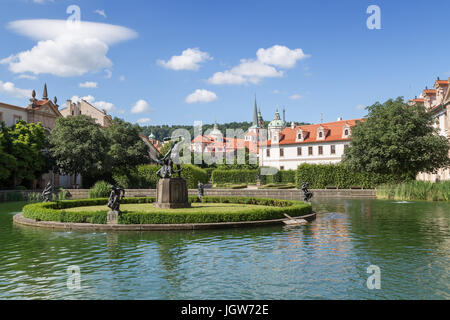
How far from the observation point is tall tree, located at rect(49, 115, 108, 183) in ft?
162

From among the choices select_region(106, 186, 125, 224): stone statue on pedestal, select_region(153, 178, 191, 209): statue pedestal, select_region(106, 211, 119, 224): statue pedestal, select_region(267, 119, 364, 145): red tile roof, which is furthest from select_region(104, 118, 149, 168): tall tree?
select_region(267, 119, 364, 145): red tile roof

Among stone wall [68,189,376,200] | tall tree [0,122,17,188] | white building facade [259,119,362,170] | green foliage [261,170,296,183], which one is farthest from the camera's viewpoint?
white building facade [259,119,362,170]

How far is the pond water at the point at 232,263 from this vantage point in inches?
380

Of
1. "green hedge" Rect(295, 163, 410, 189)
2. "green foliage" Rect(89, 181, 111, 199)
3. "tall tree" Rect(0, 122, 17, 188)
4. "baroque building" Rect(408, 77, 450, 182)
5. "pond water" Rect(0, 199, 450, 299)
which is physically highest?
"baroque building" Rect(408, 77, 450, 182)

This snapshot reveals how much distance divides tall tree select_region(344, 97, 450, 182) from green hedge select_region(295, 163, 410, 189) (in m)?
6.25

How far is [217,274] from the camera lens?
11.2m

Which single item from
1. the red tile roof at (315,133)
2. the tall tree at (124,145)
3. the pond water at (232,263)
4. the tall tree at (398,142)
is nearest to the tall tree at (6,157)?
the tall tree at (124,145)

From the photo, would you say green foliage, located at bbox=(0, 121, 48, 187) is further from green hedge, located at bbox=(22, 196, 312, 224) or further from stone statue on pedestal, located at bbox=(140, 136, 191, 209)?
stone statue on pedestal, located at bbox=(140, 136, 191, 209)

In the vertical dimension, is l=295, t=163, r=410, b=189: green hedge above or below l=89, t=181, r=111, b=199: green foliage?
above

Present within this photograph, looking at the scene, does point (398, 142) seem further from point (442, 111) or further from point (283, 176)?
point (283, 176)

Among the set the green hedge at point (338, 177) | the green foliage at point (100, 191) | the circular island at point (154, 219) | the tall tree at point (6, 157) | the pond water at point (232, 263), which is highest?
the tall tree at point (6, 157)

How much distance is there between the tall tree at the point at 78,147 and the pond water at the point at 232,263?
30.2 m

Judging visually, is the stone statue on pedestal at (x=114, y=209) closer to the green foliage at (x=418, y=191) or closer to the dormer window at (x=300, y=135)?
the green foliage at (x=418, y=191)
